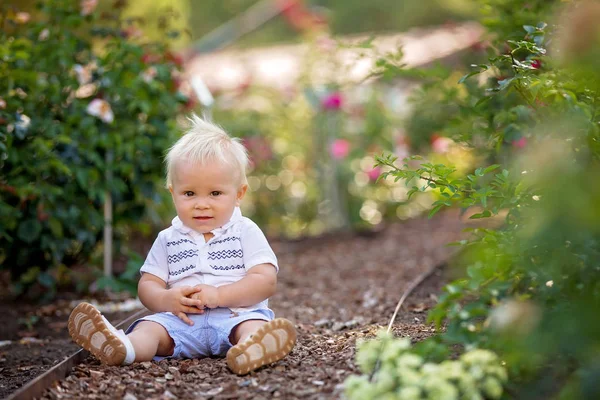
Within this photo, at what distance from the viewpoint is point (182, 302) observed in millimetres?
2803

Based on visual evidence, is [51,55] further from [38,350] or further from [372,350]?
[372,350]

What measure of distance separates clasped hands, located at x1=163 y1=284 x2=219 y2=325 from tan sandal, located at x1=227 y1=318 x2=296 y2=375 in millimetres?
304

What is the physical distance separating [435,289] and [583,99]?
5.64ft

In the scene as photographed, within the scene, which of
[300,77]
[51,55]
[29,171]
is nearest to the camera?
[29,171]

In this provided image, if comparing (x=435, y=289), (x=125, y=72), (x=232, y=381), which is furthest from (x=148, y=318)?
(x=125, y=72)

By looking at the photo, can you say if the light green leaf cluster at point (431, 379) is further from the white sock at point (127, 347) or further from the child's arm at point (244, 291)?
the white sock at point (127, 347)

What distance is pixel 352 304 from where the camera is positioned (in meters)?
4.30

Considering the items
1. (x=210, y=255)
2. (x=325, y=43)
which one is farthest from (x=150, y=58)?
(x=210, y=255)

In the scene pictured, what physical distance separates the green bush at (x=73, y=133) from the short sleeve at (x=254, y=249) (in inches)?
61.1

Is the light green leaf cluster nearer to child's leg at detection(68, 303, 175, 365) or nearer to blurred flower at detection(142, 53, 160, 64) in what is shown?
child's leg at detection(68, 303, 175, 365)

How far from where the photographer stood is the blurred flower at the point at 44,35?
15.0 ft

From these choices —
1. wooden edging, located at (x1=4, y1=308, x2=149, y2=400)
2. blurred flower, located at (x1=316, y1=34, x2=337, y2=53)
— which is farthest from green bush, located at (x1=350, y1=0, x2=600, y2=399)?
blurred flower, located at (x1=316, y1=34, x2=337, y2=53)

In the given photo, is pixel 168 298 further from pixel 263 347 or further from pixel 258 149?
pixel 258 149

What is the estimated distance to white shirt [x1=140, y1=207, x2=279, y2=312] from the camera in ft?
9.55
